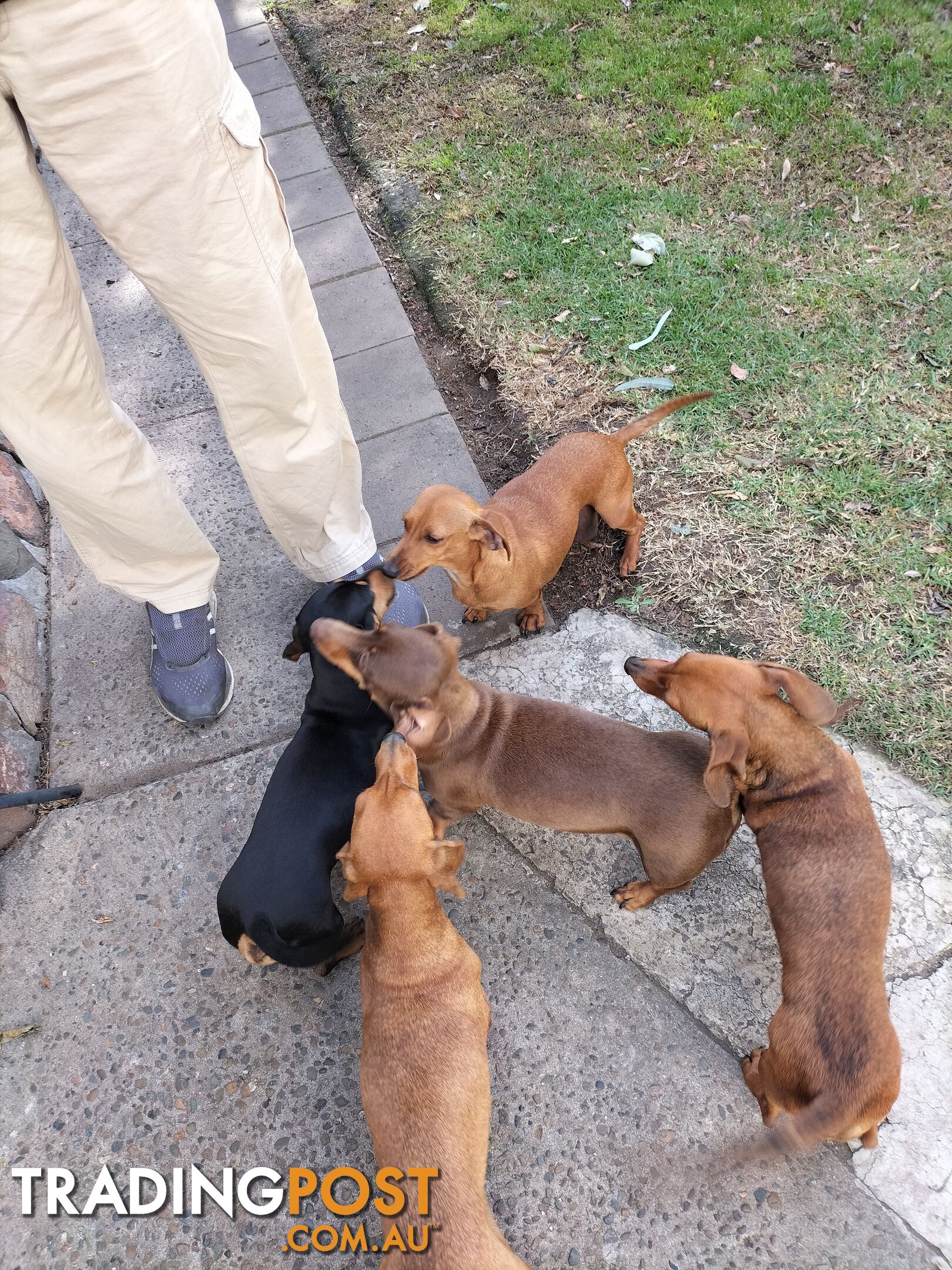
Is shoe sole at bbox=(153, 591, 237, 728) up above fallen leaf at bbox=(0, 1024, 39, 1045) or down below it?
above

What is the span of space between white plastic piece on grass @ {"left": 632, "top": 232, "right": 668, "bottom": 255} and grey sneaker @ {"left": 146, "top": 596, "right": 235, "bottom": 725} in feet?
10.2

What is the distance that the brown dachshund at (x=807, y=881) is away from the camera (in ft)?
6.39

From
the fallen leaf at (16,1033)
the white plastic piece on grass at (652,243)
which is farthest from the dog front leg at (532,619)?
the white plastic piece on grass at (652,243)

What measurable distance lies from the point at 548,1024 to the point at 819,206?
4.43 meters

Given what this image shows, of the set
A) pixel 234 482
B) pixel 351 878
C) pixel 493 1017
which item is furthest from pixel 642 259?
pixel 493 1017

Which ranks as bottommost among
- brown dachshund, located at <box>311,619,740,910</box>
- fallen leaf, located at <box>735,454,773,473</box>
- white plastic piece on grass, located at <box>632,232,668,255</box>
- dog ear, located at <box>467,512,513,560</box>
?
fallen leaf, located at <box>735,454,773,473</box>

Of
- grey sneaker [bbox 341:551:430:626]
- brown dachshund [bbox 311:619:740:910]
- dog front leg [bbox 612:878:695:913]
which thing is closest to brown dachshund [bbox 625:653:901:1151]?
brown dachshund [bbox 311:619:740:910]

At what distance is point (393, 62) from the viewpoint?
18.9ft

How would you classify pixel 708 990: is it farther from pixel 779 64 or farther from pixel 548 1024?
pixel 779 64

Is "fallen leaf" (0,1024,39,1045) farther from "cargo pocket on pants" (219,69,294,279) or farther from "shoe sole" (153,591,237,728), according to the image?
"cargo pocket on pants" (219,69,294,279)

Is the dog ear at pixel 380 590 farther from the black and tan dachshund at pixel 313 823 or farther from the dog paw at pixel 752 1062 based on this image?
the dog paw at pixel 752 1062

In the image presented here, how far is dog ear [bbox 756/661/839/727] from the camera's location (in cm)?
236

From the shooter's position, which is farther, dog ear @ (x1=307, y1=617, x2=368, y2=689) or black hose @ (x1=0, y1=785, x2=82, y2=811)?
black hose @ (x1=0, y1=785, x2=82, y2=811)

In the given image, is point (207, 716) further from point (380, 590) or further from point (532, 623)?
point (532, 623)
